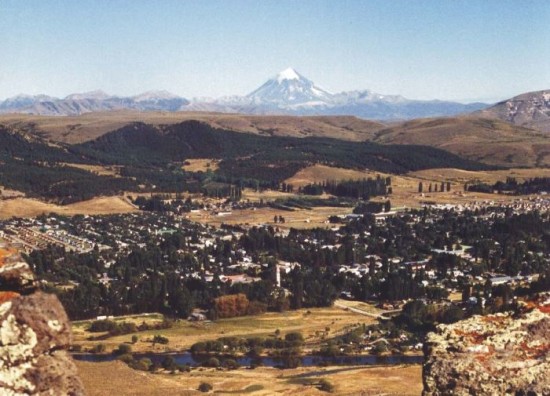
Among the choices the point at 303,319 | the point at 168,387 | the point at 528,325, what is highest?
the point at 528,325

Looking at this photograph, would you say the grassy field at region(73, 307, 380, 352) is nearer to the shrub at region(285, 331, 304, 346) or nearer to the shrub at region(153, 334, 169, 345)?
the shrub at region(153, 334, 169, 345)

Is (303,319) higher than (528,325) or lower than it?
lower

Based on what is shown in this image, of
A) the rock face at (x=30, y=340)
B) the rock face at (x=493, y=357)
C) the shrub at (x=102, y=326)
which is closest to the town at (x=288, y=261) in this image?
the shrub at (x=102, y=326)

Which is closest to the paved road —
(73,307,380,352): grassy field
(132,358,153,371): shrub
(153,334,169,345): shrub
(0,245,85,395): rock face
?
(73,307,380,352): grassy field

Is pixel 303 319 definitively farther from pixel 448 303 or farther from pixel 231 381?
pixel 231 381

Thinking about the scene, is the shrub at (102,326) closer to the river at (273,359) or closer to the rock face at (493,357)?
the river at (273,359)

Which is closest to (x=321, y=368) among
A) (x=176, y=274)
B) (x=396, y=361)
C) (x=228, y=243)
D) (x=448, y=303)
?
(x=396, y=361)
